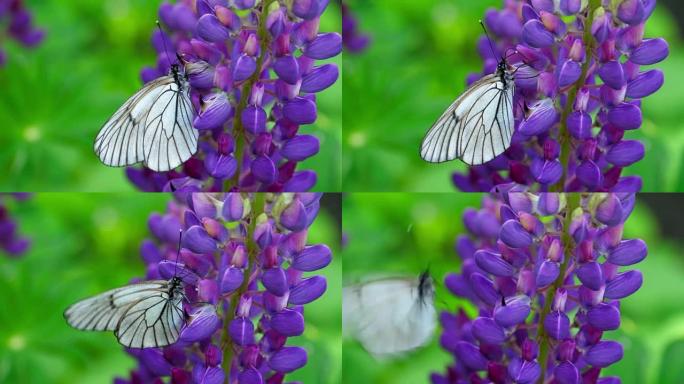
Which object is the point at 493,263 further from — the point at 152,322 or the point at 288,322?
the point at 152,322

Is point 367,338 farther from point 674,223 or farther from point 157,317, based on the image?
point 674,223

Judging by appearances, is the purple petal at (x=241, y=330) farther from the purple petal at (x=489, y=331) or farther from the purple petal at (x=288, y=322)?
the purple petal at (x=489, y=331)

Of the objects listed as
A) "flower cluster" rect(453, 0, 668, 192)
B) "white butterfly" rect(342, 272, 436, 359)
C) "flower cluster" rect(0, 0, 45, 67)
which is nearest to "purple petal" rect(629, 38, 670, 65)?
"flower cluster" rect(453, 0, 668, 192)

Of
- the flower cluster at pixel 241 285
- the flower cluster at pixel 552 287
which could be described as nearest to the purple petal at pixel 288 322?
the flower cluster at pixel 241 285

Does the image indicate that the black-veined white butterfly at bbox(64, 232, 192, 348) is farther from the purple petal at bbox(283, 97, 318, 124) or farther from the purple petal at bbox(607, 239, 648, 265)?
the purple petal at bbox(607, 239, 648, 265)

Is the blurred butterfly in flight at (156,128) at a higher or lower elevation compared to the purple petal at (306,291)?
higher

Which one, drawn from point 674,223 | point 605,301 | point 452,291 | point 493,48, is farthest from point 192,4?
point 674,223
